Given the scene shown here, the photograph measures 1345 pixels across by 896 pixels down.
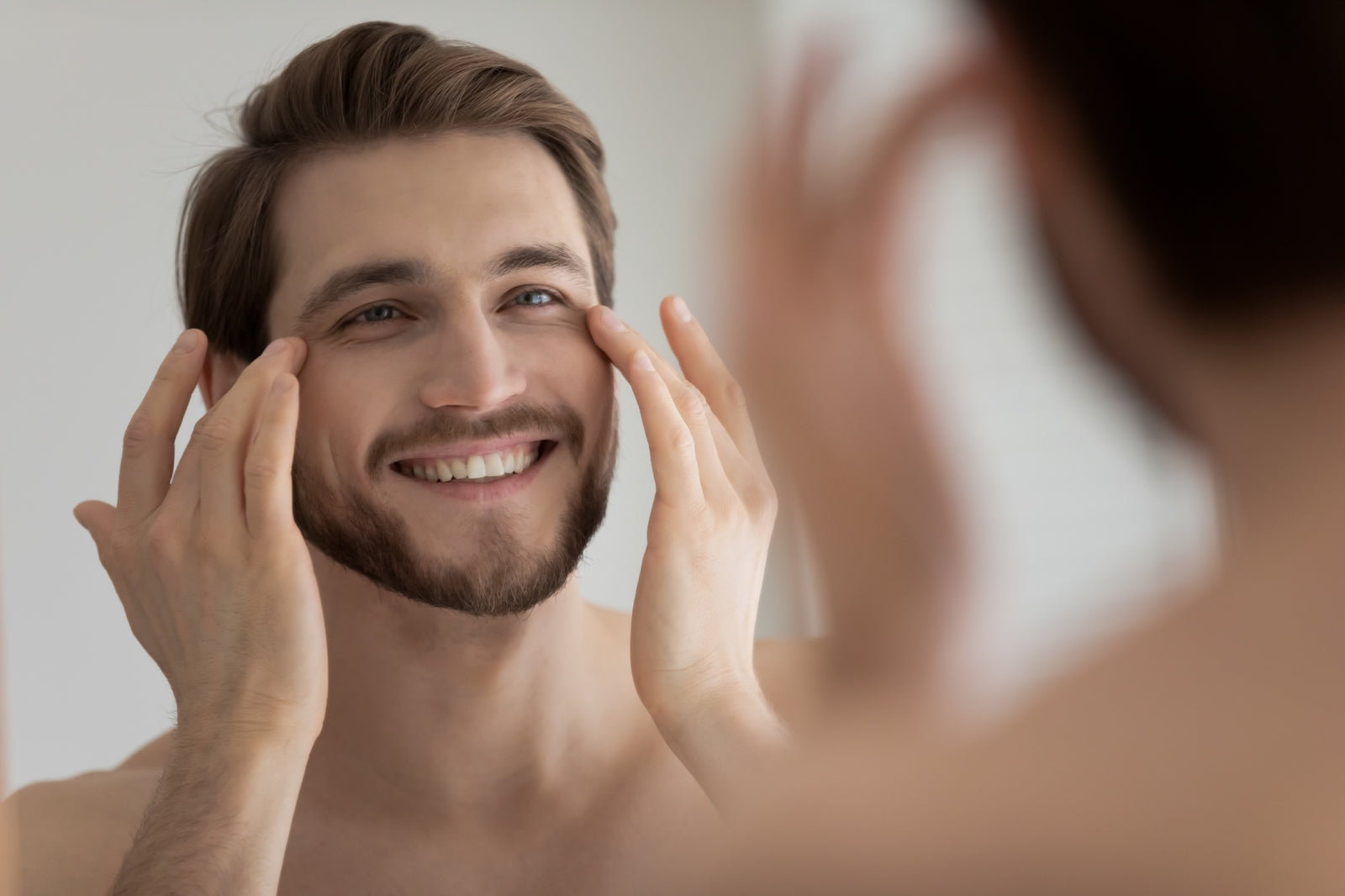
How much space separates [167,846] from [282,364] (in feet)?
2.01

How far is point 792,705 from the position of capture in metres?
1.94

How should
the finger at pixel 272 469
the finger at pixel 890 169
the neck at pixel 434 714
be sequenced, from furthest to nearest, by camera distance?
the neck at pixel 434 714 → the finger at pixel 272 469 → the finger at pixel 890 169

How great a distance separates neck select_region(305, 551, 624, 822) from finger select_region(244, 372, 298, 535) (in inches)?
14.3

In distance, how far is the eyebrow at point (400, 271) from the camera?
1.59 meters

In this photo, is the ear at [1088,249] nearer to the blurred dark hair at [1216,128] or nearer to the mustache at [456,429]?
the blurred dark hair at [1216,128]

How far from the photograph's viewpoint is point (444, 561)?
5.37ft

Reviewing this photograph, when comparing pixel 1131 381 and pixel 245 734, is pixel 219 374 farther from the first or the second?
pixel 1131 381

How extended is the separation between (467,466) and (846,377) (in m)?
1.29

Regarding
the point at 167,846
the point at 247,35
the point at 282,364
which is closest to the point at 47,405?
the point at 247,35

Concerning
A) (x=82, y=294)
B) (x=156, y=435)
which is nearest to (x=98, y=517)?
(x=156, y=435)

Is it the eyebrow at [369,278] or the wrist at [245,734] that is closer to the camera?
the wrist at [245,734]

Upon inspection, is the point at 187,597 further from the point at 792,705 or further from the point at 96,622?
the point at 96,622

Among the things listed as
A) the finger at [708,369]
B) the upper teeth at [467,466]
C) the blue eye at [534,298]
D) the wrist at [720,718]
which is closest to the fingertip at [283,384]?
the upper teeth at [467,466]

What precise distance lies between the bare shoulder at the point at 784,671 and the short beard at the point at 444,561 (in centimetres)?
48
